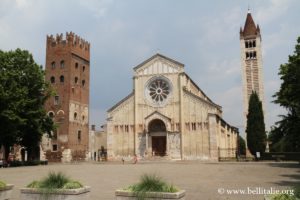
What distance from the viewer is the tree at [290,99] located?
27219 mm

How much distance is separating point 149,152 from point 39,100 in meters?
18.0

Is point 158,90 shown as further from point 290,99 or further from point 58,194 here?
point 58,194

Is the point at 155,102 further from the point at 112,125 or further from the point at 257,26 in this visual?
the point at 257,26

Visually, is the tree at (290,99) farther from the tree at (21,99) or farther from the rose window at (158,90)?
the tree at (21,99)

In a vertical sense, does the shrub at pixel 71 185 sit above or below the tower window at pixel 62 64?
below

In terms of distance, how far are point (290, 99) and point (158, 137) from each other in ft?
78.8

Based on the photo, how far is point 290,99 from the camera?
1201 inches

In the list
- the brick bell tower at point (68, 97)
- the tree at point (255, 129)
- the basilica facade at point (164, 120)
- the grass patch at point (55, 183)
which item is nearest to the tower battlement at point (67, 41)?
the brick bell tower at point (68, 97)

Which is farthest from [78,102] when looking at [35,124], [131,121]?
[35,124]

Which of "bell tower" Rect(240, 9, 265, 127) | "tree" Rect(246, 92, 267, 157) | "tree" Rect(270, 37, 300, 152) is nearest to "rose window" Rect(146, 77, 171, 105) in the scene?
"tree" Rect(246, 92, 267, 157)

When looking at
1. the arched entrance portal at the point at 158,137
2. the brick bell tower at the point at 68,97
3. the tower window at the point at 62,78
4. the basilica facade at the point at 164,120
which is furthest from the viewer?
the tower window at the point at 62,78

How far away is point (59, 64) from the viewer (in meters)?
59.4

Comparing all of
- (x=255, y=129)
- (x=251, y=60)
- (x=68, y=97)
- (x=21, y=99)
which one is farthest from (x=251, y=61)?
(x=21, y=99)

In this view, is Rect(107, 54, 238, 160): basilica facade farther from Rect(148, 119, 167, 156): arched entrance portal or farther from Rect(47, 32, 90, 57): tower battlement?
Rect(47, 32, 90, 57): tower battlement
